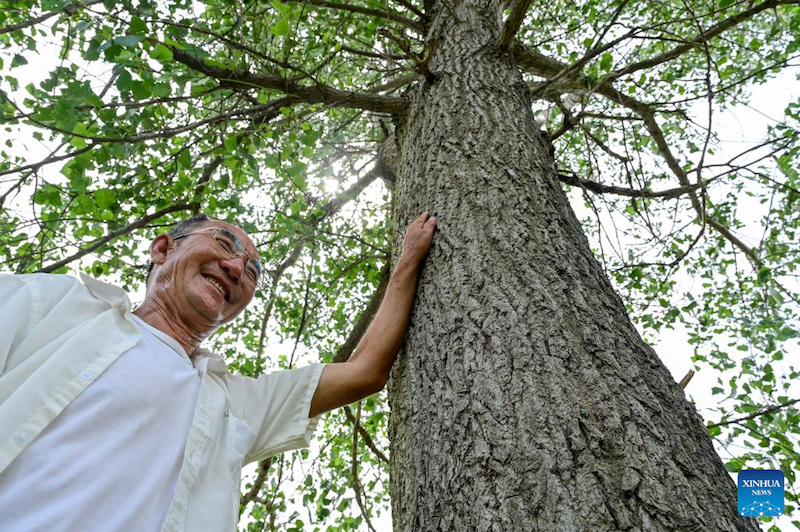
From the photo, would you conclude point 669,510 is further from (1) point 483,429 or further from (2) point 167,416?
(2) point 167,416

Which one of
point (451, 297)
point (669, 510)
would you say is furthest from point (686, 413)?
point (451, 297)

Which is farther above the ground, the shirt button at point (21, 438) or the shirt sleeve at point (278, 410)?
the shirt sleeve at point (278, 410)

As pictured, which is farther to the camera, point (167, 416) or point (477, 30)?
point (477, 30)

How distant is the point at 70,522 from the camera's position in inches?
45.8

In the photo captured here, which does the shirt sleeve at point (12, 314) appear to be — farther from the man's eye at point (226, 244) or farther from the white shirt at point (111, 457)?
the man's eye at point (226, 244)

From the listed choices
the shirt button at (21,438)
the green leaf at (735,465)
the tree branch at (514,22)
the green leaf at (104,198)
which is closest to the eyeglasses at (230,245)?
the green leaf at (104,198)

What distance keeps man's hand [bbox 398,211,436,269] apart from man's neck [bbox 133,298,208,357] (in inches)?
42.9

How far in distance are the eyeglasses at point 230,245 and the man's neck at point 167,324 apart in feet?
1.30

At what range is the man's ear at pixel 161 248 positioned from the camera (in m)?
2.39

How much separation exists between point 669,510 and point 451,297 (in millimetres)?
857

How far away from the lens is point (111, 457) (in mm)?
Result: 1326

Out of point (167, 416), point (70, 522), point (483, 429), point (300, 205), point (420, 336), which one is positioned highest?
point (300, 205)

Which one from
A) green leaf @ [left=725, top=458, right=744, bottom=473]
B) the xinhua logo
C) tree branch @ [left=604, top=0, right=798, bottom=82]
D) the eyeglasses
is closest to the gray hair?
the eyeglasses

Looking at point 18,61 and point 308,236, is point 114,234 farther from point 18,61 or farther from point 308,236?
point 308,236
